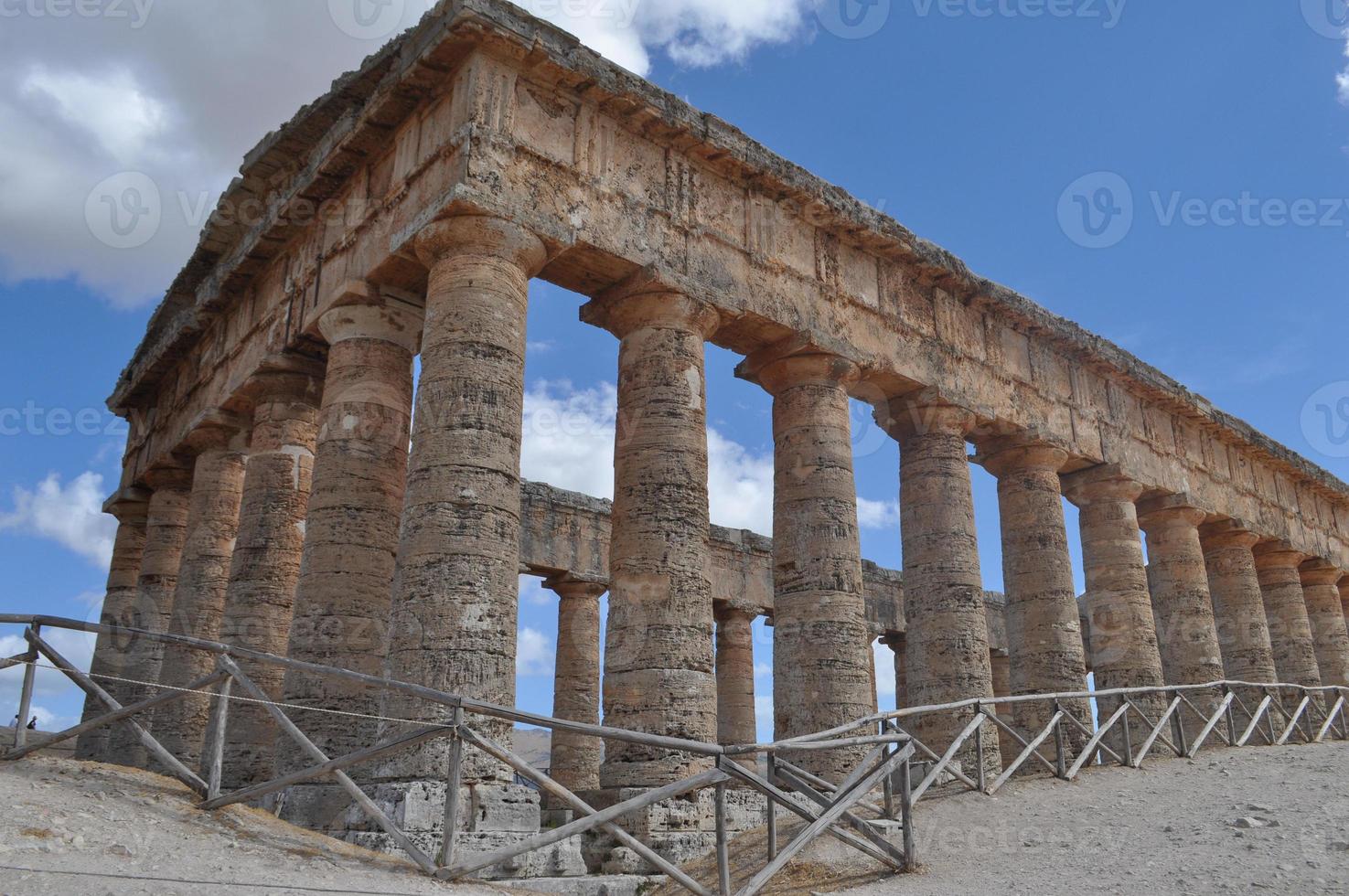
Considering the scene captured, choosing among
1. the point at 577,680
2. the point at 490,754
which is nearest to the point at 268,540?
the point at 490,754

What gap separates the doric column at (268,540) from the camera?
1445cm

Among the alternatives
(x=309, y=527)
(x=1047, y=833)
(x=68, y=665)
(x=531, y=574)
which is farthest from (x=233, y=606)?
(x=1047, y=833)

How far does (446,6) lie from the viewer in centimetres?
1258

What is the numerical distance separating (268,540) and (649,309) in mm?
6464

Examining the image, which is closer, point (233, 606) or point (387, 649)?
point (387, 649)

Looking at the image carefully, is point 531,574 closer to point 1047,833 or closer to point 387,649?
point 387,649

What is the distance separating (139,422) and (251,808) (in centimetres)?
1495

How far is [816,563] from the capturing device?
49.1ft

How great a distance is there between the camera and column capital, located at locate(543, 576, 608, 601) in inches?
904

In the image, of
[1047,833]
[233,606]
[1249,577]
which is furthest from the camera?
[1249,577]

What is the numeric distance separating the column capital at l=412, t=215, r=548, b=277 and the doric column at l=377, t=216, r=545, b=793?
0.5 inches

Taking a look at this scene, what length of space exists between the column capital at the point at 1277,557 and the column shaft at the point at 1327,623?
147 centimetres

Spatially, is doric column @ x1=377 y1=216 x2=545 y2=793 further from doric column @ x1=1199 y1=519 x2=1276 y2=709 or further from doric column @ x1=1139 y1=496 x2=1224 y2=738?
doric column @ x1=1199 y1=519 x2=1276 y2=709

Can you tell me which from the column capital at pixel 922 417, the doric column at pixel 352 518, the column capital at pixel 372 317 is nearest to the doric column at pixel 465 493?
the column capital at pixel 372 317
